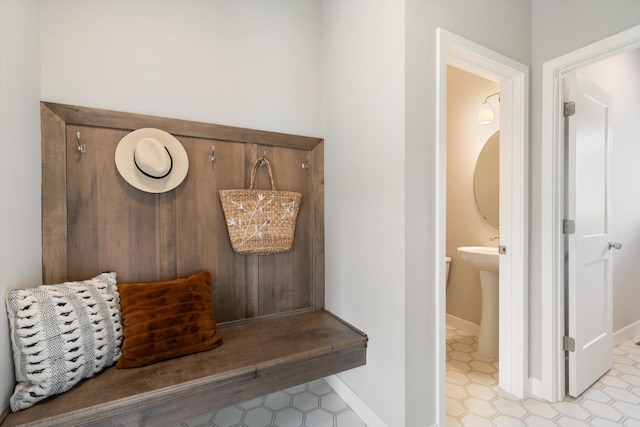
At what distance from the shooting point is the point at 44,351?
1089mm

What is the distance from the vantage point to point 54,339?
1.11 m

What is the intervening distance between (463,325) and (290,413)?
6.30 feet

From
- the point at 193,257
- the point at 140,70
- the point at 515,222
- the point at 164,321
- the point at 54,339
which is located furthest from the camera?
the point at 515,222

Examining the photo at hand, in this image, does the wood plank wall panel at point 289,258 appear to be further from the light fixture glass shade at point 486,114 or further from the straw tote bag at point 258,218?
the light fixture glass shade at point 486,114

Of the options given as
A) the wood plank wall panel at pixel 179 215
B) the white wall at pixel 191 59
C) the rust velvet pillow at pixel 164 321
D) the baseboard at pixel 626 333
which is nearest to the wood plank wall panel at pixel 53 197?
the wood plank wall panel at pixel 179 215

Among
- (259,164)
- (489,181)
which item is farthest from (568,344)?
(259,164)

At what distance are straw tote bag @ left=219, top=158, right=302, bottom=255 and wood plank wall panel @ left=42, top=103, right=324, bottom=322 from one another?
0.11 meters

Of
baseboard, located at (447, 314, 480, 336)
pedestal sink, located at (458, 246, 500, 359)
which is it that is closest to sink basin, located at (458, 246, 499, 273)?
pedestal sink, located at (458, 246, 500, 359)

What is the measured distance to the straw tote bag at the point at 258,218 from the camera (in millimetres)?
1722

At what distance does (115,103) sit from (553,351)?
2.90m

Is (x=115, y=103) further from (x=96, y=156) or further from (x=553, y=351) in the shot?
(x=553, y=351)

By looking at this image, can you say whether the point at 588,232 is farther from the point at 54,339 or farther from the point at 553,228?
the point at 54,339

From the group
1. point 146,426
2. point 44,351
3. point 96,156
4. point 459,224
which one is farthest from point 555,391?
point 96,156

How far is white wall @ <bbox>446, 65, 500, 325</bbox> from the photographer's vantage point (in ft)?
8.68
